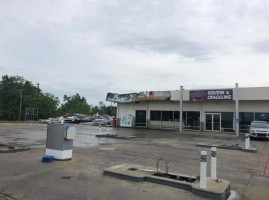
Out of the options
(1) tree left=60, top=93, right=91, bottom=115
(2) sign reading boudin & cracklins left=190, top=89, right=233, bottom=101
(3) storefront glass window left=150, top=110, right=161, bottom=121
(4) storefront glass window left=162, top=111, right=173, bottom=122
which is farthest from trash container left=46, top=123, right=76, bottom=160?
(1) tree left=60, top=93, right=91, bottom=115

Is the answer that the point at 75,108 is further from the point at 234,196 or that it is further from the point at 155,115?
the point at 234,196

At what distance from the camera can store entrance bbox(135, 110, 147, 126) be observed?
37.2 metres

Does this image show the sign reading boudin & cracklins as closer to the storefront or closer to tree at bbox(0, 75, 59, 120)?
the storefront

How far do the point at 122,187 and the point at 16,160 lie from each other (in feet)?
16.7

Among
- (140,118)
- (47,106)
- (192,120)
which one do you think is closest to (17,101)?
(47,106)

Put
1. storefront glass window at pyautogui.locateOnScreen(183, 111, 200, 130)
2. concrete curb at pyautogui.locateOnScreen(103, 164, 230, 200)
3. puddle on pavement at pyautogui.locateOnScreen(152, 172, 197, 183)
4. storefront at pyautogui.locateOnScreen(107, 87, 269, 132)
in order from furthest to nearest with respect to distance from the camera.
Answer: storefront glass window at pyautogui.locateOnScreen(183, 111, 200, 130)
storefront at pyautogui.locateOnScreen(107, 87, 269, 132)
puddle on pavement at pyautogui.locateOnScreen(152, 172, 197, 183)
concrete curb at pyautogui.locateOnScreen(103, 164, 230, 200)

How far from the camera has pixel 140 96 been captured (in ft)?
118

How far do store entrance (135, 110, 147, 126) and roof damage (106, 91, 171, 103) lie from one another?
2345 mm

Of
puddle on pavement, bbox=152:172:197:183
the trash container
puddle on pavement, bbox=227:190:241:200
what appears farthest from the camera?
the trash container

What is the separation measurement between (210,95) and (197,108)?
128 inches

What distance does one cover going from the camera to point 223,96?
28.6 m

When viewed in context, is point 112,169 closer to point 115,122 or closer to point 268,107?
point 268,107

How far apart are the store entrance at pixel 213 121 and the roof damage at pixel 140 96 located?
19.0 feet

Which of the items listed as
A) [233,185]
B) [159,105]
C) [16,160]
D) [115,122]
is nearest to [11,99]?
[115,122]
